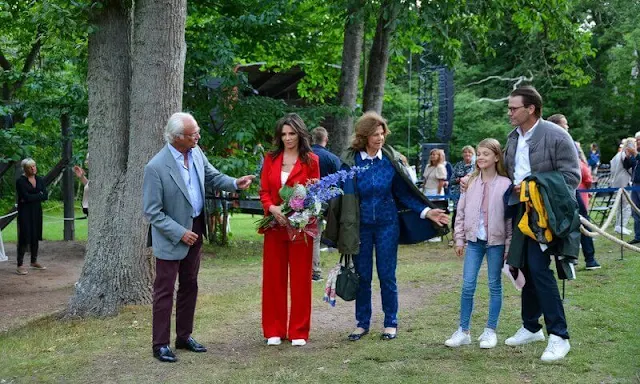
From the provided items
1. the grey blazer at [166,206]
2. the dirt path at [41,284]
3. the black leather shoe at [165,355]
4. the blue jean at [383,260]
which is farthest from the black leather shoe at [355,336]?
the dirt path at [41,284]

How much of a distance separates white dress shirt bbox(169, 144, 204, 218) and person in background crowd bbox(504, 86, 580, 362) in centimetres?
258

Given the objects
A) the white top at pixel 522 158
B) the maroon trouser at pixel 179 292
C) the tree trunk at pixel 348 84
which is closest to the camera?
the white top at pixel 522 158

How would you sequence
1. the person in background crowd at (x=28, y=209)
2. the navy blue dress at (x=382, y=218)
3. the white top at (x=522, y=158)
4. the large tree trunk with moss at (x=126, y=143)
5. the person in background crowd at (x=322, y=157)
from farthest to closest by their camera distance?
the person in background crowd at (x=28, y=209), the large tree trunk with moss at (x=126, y=143), the person in background crowd at (x=322, y=157), the navy blue dress at (x=382, y=218), the white top at (x=522, y=158)

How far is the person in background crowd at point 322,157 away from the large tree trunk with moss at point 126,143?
64.4 inches

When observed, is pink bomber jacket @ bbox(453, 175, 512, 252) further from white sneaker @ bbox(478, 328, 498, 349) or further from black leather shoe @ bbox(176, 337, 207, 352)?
black leather shoe @ bbox(176, 337, 207, 352)

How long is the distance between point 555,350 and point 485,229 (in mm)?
1117

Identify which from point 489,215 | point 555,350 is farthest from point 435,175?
point 555,350

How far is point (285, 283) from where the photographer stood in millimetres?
7203

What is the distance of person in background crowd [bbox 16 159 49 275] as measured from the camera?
1382 cm

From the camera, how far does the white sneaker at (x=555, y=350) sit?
6.16m

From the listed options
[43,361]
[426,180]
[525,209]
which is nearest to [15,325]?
[43,361]

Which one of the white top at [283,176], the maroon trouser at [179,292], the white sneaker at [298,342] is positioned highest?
the white top at [283,176]

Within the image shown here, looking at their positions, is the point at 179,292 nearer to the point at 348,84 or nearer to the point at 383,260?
the point at 383,260

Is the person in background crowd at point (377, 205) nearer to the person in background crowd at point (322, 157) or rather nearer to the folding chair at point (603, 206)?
the person in background crowd at point (322, 157)
